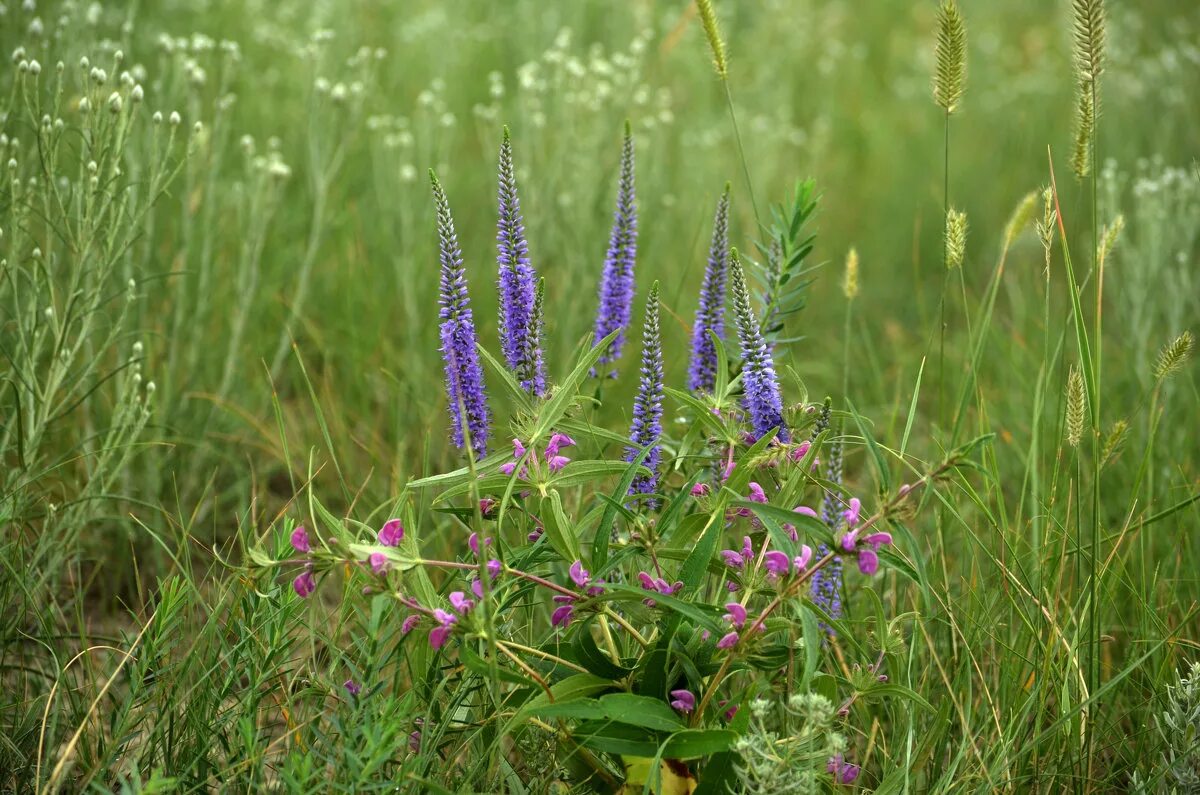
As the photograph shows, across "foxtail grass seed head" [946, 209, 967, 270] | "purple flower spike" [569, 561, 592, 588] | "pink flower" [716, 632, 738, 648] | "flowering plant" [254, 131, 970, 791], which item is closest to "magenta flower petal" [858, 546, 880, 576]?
"flowering plant" [254, 131, 970, 791]

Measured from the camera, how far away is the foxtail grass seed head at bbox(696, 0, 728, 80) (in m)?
2.50

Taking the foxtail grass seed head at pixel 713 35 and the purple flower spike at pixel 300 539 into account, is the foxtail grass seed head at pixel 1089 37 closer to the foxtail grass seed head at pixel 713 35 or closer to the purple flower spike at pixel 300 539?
the foxtail grass seed head at pixel 713 35

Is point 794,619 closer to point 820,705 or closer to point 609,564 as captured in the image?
point 820,705

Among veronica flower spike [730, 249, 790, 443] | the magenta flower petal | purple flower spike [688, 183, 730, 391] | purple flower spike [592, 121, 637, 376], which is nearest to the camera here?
the magenta flower petal

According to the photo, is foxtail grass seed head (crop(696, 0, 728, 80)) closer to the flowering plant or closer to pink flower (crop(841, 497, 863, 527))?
the flowering plant

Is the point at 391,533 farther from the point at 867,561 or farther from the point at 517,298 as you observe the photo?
the point at 867,561

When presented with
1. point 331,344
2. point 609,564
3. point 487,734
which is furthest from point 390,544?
point 331,344

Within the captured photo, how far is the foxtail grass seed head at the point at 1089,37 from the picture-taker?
226cm

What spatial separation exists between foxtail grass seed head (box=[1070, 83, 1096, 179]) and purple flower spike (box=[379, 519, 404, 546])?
171 centimetres

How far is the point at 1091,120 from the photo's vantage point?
2355 millimetres

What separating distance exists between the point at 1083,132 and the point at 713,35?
0.89m

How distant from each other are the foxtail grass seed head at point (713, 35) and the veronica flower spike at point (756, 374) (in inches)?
29.6

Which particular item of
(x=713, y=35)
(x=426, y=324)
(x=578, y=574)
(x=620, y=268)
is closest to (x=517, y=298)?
(x=620, y=268)

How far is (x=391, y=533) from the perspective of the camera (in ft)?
6.04
